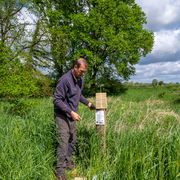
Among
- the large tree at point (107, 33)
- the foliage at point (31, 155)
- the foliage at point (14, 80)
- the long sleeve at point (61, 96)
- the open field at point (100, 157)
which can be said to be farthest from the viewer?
the large tree at point (107, 33)

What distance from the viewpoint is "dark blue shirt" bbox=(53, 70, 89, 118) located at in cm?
261

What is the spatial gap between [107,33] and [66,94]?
1337 centimetres

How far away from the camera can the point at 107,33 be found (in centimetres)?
1493

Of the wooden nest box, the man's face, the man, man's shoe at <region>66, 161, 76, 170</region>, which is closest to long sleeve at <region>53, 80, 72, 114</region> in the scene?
the man

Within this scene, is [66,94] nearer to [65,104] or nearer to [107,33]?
[65,104]

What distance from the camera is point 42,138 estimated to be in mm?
3043

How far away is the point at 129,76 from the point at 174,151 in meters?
17.2

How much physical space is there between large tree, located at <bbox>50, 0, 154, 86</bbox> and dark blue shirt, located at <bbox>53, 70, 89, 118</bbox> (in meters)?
12.5

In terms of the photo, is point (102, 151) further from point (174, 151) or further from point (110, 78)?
point (110, 78)

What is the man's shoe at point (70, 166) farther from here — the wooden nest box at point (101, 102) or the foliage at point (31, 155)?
the wooden nest box at point (101, 102)

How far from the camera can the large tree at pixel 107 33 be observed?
Result: 49.6 ft

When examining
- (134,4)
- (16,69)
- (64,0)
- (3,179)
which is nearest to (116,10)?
(134,4)

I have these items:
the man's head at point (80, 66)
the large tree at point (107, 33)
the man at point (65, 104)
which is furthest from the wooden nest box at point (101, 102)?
the large tree at point (107, 33)

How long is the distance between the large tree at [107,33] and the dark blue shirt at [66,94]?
12466mm
